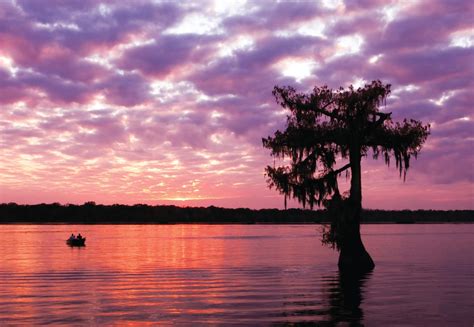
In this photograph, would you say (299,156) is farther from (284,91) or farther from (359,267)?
(359,267)

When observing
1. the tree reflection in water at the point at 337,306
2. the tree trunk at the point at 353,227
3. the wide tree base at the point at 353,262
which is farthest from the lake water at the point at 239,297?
the tree trunk at the point at 353,227

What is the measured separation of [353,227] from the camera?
41.2 meters

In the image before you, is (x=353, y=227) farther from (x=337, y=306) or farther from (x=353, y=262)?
(x=337, y=306)

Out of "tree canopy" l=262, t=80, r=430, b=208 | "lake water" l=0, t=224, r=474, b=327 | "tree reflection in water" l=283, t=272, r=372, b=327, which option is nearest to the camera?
"tree reflection in water" l=283, t=272, r=372, b=327

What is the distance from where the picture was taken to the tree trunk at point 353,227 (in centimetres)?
4131

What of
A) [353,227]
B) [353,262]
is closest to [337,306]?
[353,227]

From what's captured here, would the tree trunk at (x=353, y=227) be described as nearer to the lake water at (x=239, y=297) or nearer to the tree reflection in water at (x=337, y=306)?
the lake water at (x=239, y=297)

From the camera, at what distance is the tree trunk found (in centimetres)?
4131

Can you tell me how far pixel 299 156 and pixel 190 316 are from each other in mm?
20681

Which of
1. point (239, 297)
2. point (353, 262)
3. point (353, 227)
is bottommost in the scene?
point (239, 297)

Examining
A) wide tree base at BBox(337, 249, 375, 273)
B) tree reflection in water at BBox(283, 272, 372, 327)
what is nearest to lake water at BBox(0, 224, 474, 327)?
tree reflection in water at BBox(283, 272, 372, 327)

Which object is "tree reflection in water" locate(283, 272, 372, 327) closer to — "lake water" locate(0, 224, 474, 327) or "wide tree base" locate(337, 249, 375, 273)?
"lake water" locate(0, 224, 474, 327)

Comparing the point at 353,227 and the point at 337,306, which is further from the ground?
the point at 353,227

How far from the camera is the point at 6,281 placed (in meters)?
39.7
